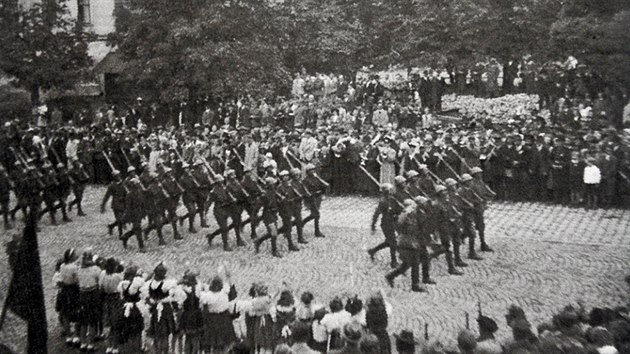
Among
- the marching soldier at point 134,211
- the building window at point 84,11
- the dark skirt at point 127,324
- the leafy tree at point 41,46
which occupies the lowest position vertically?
the dark skirt at point 127,324

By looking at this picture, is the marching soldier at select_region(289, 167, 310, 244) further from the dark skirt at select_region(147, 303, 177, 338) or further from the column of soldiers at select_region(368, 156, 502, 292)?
the dark skirt at select_region(147, 303, 177, 338)

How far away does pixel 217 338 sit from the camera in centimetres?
1034

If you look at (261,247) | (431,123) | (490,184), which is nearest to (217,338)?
(261,247)

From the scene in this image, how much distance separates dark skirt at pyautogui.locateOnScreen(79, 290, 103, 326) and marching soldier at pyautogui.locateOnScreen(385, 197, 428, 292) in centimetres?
516

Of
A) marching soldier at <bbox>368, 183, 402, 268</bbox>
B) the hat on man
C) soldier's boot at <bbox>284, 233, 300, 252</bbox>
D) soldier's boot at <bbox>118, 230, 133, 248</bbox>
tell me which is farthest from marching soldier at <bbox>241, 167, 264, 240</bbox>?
the hat on man

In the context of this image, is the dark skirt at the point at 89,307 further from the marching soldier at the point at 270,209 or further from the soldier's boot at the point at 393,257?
the soldier's boot at the point at 393,257

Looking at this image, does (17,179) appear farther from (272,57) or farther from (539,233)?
(272,57)

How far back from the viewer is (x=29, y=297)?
37.1ft

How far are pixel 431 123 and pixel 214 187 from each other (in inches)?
455

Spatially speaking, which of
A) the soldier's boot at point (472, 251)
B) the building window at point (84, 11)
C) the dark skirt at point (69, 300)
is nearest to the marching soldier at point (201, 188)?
the dark skirt at point (69, 300)

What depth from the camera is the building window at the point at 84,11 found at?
2327 cm

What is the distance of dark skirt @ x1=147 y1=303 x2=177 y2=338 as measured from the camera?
10484 mm

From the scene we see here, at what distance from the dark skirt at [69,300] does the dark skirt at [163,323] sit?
55.8 inches

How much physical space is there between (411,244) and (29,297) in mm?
6487
